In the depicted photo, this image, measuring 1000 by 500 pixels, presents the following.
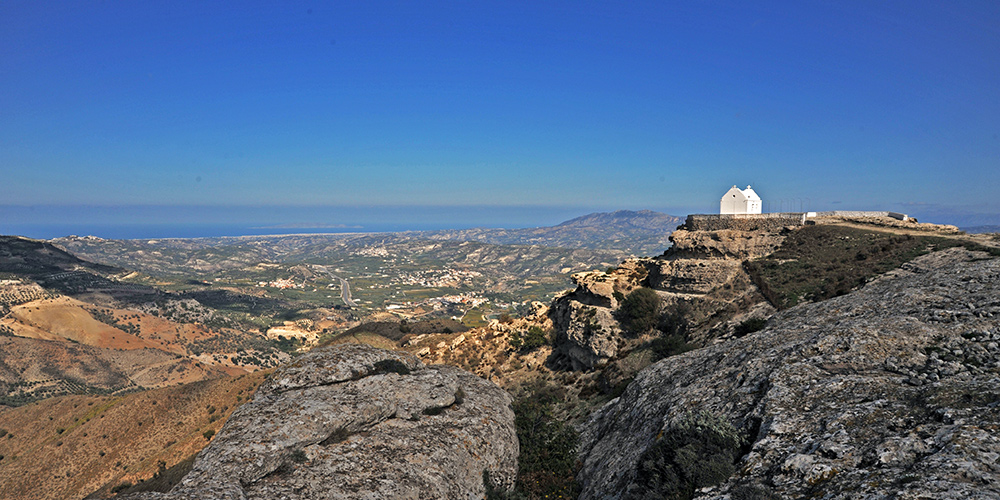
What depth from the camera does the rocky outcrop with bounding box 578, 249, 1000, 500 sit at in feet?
22.6

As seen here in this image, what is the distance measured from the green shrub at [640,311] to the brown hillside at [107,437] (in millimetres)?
32836

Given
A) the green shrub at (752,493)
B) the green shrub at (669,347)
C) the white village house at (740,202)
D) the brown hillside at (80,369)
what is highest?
the white village house at (740,202)

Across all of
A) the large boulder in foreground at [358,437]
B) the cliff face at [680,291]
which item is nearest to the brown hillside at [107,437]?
the large boulder in foreground at [358,437]

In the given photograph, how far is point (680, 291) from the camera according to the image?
34344 millimetres

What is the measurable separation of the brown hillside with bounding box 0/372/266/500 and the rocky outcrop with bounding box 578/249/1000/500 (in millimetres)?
32708

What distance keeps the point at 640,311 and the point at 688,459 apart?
24.0m

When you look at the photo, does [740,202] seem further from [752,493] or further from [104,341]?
[104,341]

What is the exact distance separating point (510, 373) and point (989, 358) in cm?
2984

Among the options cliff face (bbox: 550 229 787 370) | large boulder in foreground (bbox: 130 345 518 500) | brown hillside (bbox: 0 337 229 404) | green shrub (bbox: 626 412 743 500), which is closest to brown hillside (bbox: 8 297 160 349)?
brown hillside (bbox: 0 337 229 404)

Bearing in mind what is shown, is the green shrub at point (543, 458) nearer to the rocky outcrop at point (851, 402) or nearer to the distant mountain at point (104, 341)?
the rocky outcrop at point (851, 402)

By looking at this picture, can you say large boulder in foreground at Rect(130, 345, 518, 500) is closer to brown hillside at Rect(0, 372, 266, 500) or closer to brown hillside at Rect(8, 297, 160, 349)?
brown hillside at Rect(0, 372, 266, 500)

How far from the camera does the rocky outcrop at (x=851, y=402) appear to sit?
22.6 ft

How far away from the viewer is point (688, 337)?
90.5ft

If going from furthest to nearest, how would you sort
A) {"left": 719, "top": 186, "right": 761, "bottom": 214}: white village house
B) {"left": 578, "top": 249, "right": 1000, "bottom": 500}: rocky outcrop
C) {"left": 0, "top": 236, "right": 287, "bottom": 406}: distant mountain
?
{"left": 0, "top": 236, "right": 287, "bottom": 406}: distant mountain, {"left": 719, "top": 186, "right": 761, "bottom": 214}: white village house, {"left": 578, "top": 249, "right": 1000, "bottom": 500}: rocky outcrop
